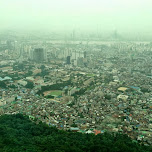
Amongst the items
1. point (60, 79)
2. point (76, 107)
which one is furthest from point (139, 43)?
point (76, 107)

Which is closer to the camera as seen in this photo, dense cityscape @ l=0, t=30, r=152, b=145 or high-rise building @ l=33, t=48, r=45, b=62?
dense cityscape @ l=0, t=30, r=152, b=145

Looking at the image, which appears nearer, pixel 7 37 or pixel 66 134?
pixel 66 134

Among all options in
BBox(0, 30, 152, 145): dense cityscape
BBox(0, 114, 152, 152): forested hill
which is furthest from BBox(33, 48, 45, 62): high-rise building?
BBox(0, 114, 152, 152): forested hill

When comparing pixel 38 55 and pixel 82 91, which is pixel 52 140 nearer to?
pixel 82 91

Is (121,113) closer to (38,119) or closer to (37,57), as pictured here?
(38,119)

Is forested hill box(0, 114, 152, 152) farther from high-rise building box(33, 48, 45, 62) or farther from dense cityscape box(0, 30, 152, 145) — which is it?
high-rise building box(33, 48, 45, 62)

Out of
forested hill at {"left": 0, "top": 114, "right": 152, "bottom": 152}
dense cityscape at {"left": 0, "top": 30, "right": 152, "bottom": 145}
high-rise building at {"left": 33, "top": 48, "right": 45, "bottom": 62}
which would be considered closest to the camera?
forested hill at {"left": 0, "top": 114, "right": 152, "bottom": 152}

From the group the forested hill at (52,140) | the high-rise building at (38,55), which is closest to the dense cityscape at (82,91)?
the high-rise building at (38,55)
